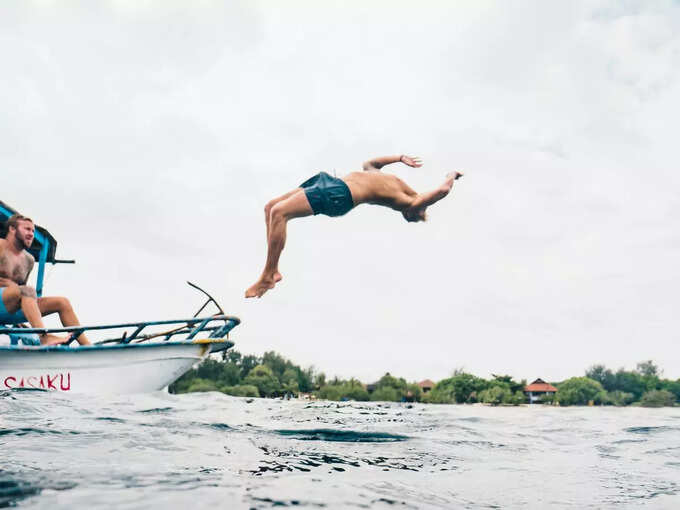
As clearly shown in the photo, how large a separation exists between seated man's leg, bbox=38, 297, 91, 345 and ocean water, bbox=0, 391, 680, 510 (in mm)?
1753

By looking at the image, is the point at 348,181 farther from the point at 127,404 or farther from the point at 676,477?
the point at 127,404

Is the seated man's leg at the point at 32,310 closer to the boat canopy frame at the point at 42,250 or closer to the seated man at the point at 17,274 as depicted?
the seated man at the point at 17,274

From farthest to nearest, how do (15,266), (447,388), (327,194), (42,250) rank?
(447,388)
(42,250)
(15,266)
(327,194)

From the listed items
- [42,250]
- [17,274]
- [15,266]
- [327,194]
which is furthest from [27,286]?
[327,194]

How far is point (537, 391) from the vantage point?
8488 cm

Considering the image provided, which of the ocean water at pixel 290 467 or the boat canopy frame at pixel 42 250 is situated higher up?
the boat canopy frame at pixel 42 250

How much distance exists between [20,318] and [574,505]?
8371 mm

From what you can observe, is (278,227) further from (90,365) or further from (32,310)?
(90,365)

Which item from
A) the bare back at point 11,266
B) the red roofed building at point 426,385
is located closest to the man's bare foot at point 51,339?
the bare back at point 11,266

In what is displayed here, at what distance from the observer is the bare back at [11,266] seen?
25.2 ft

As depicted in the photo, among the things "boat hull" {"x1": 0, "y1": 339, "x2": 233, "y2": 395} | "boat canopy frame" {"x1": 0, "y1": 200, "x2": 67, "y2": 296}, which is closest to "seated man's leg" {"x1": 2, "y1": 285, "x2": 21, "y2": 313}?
"boat hull" {"x1": 0, "y1": 339, "x2": 233, "y2": 395}

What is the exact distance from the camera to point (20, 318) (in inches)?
337

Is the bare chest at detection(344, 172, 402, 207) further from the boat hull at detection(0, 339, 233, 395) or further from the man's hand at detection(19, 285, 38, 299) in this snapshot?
A: the man's hand at detection(19, 285, 38, 299)

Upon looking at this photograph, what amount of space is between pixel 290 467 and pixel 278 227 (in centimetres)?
166
